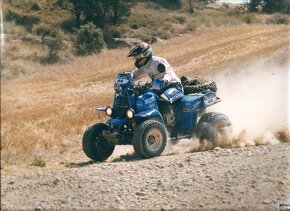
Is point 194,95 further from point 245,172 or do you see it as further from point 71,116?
point 71,116

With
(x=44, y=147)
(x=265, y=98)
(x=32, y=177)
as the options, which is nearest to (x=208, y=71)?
(x=265, y=98)

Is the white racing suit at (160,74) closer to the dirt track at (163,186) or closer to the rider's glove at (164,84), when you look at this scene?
the rider's glove at (164,84)

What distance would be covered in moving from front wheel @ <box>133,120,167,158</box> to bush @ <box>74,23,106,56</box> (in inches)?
1164

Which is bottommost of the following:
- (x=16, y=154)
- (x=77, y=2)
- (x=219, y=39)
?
(x=16, y=154)

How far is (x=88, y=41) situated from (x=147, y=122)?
34015 mm

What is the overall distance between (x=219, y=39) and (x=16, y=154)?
4041 centimetres

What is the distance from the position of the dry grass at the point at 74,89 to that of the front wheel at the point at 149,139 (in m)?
1.56

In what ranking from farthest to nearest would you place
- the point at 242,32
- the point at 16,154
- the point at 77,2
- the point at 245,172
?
the point at 77,2 < the point at 242,32 < the point at 245,172 < the point at 16,154

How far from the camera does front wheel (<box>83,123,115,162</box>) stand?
38.7ft

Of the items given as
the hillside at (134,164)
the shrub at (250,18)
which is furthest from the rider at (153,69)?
the shrub at (250,18)

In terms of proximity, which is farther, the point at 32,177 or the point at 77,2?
the point at 77,2

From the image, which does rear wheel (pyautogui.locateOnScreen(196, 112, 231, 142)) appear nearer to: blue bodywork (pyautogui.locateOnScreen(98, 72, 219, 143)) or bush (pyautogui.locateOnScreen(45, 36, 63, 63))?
blue bodywork (pyautogui.locateOnScreen(98, 72, 219, 143))

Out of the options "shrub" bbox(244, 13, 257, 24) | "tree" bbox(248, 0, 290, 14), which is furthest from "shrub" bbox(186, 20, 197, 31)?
"tree" bbox(248, 0, 290, 14)

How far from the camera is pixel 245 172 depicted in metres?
9.28
